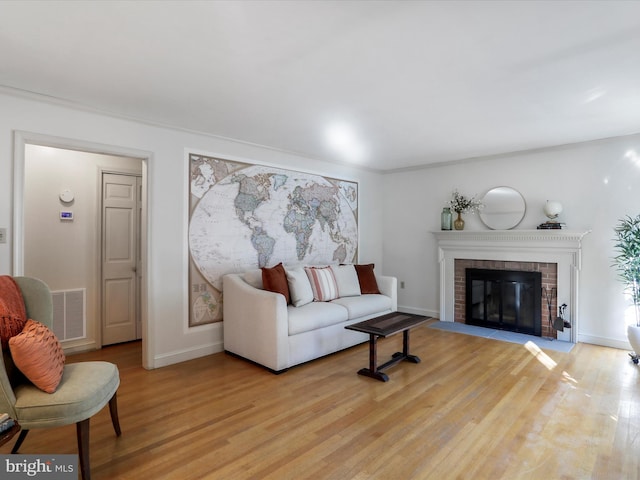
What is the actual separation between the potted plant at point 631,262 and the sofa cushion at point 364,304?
2.49 meters

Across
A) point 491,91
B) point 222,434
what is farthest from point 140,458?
point 491,91

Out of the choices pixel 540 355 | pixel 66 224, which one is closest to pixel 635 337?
pixel 540 355

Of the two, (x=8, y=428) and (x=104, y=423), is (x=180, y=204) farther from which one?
(x=8, y=428)

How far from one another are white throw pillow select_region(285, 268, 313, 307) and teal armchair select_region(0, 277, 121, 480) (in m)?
1.99

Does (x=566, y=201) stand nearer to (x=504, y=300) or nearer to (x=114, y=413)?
(x=504, y=300)

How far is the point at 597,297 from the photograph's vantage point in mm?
4160

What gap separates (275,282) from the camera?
374 cm

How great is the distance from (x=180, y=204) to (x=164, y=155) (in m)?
0.50

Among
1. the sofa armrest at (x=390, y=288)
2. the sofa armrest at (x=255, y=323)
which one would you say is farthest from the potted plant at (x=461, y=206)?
the sofa armrest at (x=255, y=323)

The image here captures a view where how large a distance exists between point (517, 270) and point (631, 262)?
120 centimetres

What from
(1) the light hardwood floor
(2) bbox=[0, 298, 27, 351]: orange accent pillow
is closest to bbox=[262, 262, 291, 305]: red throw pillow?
(1) the light hardwood floor

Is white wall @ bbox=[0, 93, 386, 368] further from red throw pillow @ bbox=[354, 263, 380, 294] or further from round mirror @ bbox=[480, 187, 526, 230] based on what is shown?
round mirror @ bbox=[480, 187, 526, 230]

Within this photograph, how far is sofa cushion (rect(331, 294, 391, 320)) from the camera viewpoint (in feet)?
13.4

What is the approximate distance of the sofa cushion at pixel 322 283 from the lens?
4.12 metres
